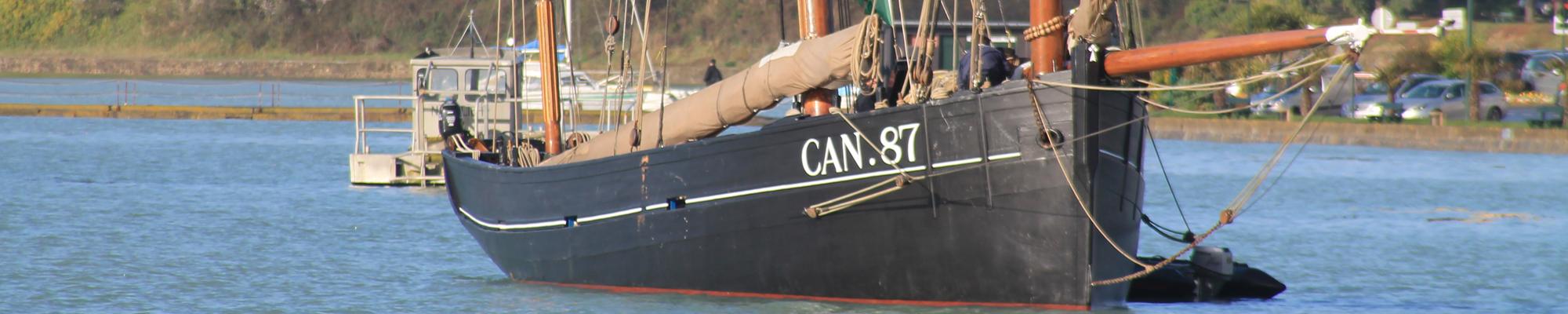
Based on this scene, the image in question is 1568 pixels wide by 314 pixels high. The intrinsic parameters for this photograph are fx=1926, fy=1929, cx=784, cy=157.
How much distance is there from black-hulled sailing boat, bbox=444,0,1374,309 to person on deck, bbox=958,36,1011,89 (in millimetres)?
441

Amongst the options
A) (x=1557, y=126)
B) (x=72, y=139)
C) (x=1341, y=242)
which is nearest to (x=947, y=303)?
(x=1341, y=242)

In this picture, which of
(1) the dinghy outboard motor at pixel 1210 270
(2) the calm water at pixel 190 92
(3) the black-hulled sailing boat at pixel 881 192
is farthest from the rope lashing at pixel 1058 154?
(2) the calm water at pixel 190 92

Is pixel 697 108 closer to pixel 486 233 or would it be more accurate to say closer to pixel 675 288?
pixel 675 288

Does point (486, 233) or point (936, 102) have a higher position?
point (936, 102)

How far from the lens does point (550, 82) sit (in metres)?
15.9

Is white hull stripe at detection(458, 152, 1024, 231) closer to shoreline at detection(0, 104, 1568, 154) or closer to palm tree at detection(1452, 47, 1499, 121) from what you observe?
shoreline at detection(0, 104, 1568, 154)

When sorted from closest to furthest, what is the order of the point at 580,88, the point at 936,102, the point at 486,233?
the point at 936,102 < the point at 486,233 < the point at 580,88

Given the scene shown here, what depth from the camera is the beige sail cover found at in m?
11.5

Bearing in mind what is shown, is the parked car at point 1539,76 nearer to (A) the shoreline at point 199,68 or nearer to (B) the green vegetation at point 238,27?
(B) the green vegetation at point 238,27

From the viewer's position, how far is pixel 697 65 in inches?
2975

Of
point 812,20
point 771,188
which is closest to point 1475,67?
point 812,20

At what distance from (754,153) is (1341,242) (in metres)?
9.20

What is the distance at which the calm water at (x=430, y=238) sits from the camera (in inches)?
549

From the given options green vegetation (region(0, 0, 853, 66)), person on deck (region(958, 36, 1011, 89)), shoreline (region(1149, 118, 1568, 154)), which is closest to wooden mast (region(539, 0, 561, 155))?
person on deck (region(958, 36, 1011, 89))
